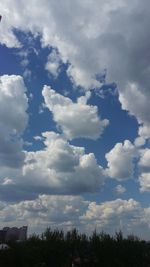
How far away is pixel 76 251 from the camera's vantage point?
4875cm

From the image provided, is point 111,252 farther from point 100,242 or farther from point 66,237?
point 66,237

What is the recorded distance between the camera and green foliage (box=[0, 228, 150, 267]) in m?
43.7

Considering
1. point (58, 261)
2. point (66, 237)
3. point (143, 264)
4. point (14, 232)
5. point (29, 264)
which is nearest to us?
point (29, 264)

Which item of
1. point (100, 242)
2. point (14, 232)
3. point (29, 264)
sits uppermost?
point (14, 232)

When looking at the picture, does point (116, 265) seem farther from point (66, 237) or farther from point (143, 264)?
point (66, 237)

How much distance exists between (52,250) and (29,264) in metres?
5.06

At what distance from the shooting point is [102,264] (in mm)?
45781

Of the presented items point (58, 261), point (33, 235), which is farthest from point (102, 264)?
Answer: point (33, 235)

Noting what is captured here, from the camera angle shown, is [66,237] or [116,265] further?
[66,237]

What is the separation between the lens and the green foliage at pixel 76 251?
143 ft

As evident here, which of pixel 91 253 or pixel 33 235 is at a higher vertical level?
pixel 33 235

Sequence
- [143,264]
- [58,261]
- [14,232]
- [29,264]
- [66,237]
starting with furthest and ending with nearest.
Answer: [14,232] < [66,237] < [143,264] < [58,261] < [29,264]

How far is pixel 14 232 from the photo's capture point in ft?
350

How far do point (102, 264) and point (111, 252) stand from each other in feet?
12.9
